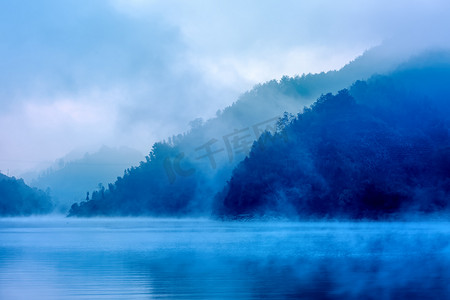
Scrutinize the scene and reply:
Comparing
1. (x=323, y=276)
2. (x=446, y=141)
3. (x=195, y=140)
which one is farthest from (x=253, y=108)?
(x=323, y=276)

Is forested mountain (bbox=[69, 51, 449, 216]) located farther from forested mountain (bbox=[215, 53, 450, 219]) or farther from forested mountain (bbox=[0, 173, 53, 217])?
forested mountain (bbox=[0, 173, 53, 217])

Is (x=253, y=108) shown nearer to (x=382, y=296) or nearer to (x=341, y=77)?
(x=341, y=77)

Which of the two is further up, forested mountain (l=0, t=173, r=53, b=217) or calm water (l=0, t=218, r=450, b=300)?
forested mountain (l=0, t=173, r=53, b=217)

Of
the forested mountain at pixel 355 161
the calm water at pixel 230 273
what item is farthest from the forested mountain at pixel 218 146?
the calm water at pixel 230 273

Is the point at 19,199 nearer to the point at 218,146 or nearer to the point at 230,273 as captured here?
the point at 218,146

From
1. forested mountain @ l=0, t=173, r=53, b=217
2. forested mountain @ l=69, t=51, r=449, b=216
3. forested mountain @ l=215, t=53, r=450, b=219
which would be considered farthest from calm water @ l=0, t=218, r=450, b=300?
forested mountain @ l=0, t=173, r=53, b=217

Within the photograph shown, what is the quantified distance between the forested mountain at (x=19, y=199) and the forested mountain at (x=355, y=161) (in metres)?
57.1

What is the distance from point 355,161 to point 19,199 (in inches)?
3177

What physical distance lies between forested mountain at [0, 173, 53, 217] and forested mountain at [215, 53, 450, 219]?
187 ft

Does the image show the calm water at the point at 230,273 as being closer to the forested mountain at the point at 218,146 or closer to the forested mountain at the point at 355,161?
the forested mountain at the point at 355,161

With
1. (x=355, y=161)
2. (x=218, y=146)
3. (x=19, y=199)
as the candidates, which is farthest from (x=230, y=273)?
(x=19, y=199)

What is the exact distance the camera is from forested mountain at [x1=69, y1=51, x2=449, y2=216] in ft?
294

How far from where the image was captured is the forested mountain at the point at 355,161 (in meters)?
66.9

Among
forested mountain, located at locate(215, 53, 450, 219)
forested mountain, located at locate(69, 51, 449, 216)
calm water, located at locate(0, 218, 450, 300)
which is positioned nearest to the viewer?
calm water, located at locate(0, 218, 450, 300)
